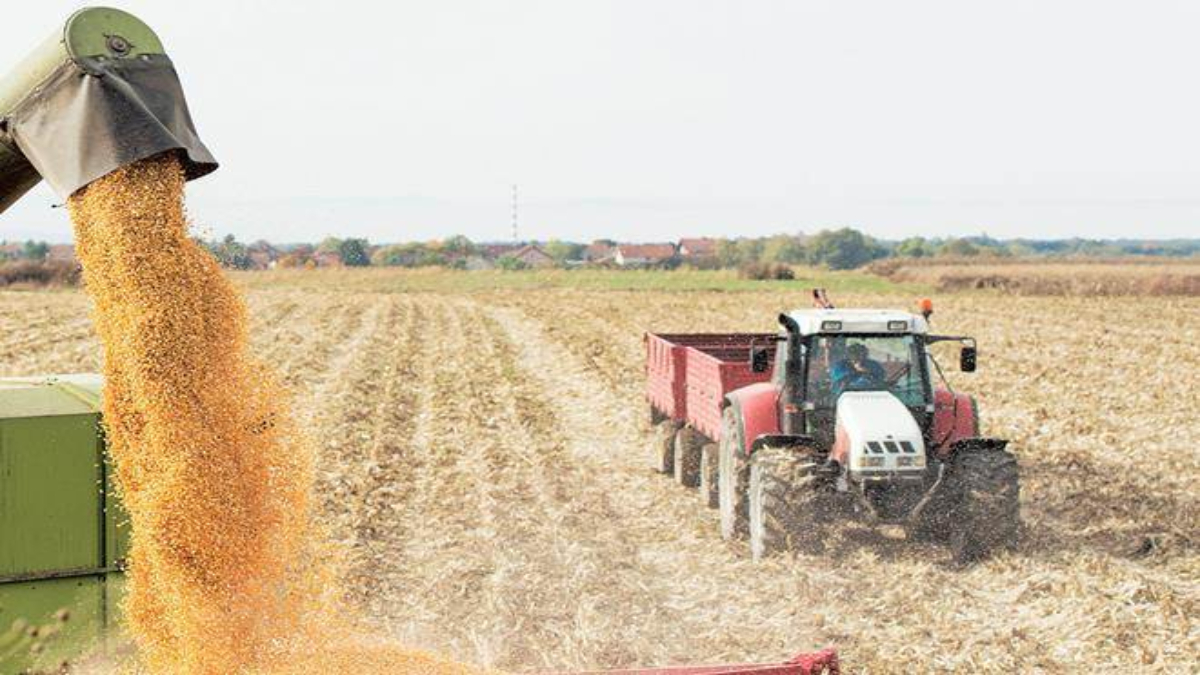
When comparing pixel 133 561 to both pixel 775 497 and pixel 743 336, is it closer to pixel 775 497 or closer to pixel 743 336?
pixel 775 497

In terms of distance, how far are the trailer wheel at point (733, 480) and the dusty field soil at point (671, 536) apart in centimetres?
22

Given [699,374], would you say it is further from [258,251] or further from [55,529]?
[55,529]

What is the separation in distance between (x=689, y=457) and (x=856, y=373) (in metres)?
3.31

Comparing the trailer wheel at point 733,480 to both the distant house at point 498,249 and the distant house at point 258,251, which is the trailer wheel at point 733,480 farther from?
the distant house at point 498,249

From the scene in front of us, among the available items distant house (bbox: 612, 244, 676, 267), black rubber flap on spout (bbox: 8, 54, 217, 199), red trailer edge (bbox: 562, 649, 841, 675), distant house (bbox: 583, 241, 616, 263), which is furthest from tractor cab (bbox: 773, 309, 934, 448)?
distant house (bbox: 583, 241, 616, 263)

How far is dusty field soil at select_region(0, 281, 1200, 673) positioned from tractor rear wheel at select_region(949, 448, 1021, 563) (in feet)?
0.65

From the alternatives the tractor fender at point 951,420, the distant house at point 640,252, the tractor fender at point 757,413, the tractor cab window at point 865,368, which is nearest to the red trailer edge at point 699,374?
the tractor fender at point 757,413

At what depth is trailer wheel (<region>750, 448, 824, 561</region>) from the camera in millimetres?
9781

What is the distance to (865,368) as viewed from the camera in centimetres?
1034

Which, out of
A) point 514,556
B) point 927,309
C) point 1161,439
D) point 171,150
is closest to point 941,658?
point 927,309

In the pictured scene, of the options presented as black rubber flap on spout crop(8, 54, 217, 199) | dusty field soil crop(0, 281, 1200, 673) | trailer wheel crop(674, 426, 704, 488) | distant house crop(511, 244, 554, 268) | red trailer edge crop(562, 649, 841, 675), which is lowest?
dusty field soil crop(0, 281, 1200, 673)

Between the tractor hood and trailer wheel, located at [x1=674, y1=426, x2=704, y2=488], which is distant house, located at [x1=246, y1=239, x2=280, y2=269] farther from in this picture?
trailer wheel, located at [x1=674, y1=426, x2=704, y2=488]

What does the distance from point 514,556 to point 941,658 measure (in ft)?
12.5

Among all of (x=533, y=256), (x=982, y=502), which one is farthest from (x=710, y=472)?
(x=533, y=256)
